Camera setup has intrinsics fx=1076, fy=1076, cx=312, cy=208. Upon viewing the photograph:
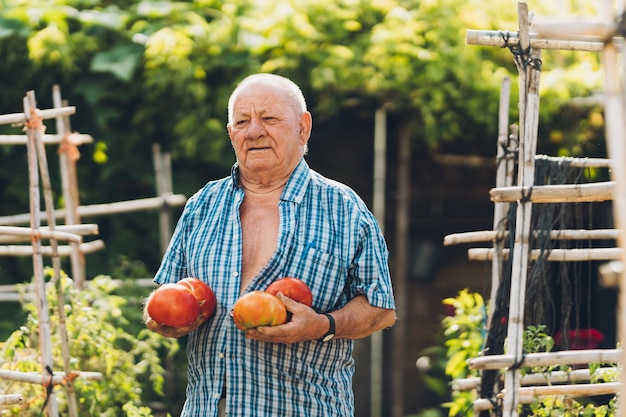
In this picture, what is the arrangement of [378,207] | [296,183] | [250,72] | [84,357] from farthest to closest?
1. [378,207]
2. [250,72]
3. [84,357]
4. [296,183]

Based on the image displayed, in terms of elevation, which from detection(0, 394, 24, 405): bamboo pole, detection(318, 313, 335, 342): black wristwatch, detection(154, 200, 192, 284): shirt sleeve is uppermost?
detection(154, 200, 192, 284): shirt sleeve

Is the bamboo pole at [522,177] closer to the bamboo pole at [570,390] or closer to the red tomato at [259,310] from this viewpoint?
the bamboo pole at [570,390]

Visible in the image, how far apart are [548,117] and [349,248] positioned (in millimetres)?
3758

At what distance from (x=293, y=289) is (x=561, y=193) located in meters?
0.96

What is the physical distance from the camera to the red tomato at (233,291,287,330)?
2893mm

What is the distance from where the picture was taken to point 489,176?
716cm

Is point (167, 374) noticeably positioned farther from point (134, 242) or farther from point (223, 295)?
point (223, 295)

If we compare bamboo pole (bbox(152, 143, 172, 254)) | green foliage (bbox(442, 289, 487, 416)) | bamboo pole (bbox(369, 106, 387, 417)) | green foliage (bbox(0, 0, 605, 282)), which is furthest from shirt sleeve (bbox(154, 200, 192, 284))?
bamboo pole (bbox(369, 106, 387, 417))

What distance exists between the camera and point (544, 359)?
351cm

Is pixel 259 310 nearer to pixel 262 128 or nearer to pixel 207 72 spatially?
pixel 262 128

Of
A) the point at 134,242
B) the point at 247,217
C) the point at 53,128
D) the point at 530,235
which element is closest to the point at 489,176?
the point at 134,242

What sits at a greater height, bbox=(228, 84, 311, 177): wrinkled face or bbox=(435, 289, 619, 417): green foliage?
bbox=(228, 84, 311, 177): wrinkled face

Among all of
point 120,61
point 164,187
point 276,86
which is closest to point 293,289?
point 276,86

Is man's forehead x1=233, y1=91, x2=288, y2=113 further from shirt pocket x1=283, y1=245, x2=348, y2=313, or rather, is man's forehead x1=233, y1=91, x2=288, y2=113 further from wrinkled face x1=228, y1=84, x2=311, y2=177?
shirt pocket x1=283, y1=245, x2=348, y2=313
